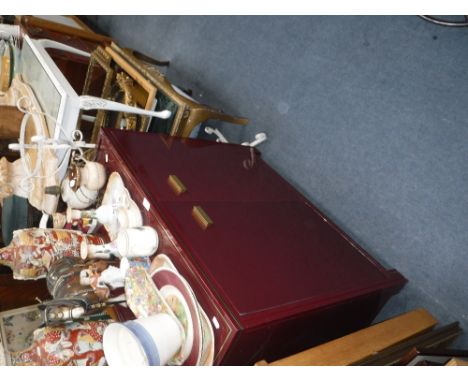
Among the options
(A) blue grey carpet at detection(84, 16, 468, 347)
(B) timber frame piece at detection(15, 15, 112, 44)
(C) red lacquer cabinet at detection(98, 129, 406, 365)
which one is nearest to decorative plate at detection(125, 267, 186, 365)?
(C) red lacquer cabinet at detection(98, 129, 406, 365)

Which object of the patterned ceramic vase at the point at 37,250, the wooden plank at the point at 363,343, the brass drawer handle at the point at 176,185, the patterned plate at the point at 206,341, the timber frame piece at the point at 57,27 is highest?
the timber frame piece at the point at 57,27

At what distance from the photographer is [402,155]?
1.43 meters

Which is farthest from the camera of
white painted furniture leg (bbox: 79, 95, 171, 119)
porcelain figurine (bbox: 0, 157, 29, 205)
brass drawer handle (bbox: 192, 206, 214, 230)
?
porcelain figurine (bbox: 0, 157, 29, 205)

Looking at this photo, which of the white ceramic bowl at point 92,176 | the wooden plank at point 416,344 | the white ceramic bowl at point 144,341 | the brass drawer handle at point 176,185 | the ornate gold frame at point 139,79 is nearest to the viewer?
the white ceramic bowl at point 144,341

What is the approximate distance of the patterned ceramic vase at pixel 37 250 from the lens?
127 cm

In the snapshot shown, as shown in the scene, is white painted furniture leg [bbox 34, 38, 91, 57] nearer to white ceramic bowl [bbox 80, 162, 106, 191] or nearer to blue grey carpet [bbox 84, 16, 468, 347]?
blue grey carpet [bbox 84, 16, 468, 347]

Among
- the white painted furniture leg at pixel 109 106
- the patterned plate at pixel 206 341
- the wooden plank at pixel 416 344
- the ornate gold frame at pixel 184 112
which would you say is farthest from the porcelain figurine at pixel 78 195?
the wooden plank at pixel 416 344

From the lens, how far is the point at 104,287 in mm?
1177

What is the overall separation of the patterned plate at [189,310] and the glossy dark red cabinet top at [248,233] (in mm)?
76

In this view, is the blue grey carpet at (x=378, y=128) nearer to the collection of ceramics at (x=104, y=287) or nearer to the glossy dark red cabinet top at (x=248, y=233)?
the glossy dark red cabinet top at (x=248, y=233)

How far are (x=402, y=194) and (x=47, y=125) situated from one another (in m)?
1.71

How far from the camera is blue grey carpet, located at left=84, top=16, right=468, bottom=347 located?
51.5 inches
